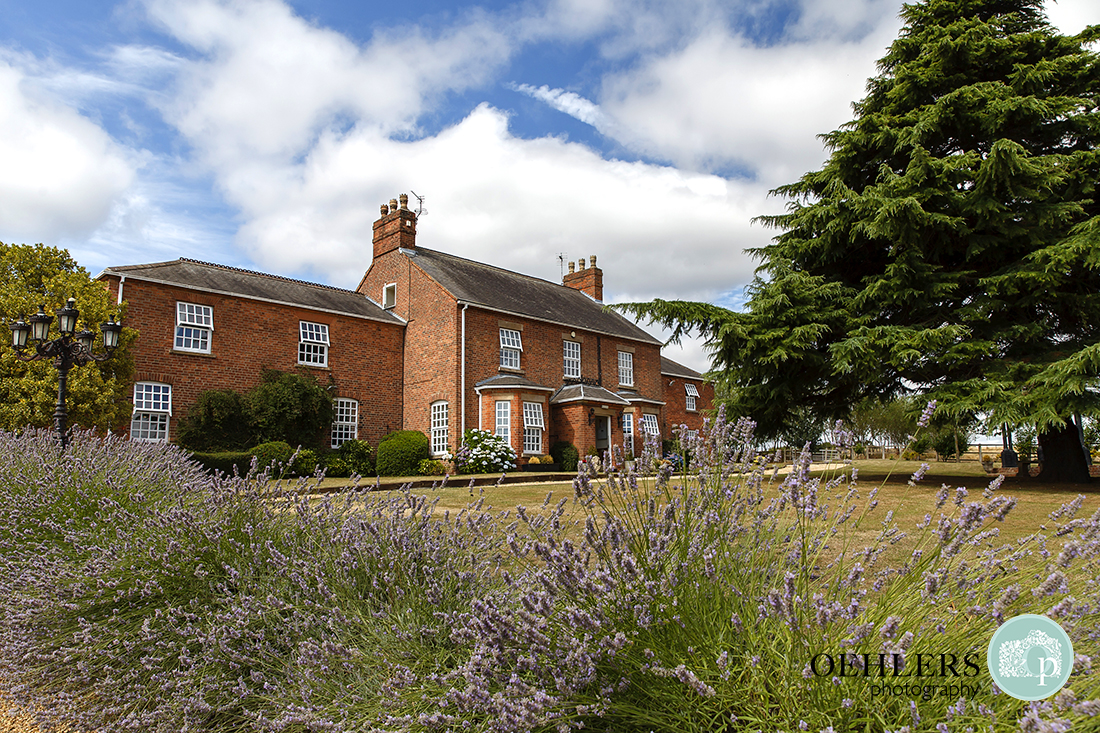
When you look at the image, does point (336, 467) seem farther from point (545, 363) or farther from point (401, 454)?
point (545, 363)

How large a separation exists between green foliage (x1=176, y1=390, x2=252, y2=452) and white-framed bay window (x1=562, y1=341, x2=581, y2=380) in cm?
1226

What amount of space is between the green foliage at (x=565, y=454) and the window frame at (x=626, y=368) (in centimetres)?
623

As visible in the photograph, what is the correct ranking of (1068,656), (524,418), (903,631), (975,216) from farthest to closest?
(524,418), (975,216), (903,631), (1068,656)

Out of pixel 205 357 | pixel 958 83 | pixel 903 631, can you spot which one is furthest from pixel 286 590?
pixel 205 357

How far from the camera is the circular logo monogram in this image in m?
1.75

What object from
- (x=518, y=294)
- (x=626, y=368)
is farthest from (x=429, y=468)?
(x=626, y=368)

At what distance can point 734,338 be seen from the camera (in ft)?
45.6

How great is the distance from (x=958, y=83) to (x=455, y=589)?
16.1 metres

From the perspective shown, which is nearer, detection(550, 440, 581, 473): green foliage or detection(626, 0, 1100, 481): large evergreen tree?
detection(626, 0, 1100, 481): large evergreen tree

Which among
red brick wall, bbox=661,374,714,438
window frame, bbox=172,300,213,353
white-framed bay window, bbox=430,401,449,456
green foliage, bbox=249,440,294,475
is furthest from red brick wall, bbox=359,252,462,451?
red brick wall, bbox=661,374,714,438

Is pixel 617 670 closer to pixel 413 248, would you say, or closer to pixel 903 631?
pixel 903 631

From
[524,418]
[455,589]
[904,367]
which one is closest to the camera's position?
[455,589]

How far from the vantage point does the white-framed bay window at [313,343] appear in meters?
22.3

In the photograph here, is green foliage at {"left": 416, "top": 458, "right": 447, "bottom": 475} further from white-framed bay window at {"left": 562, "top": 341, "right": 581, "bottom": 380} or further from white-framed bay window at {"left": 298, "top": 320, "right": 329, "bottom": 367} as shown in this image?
white-framed bay window at {"left": 562, "top": 341, "right": 581, "bottom": 380}
